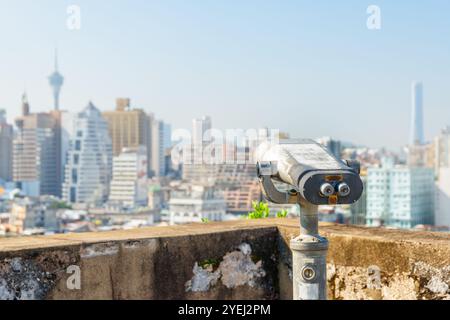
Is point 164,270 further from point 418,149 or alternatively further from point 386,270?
point 418,149

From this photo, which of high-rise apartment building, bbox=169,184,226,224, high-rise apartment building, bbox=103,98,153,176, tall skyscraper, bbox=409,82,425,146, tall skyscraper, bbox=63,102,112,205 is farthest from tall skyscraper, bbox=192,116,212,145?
tall skyscraper, bbox=409,82,425,146

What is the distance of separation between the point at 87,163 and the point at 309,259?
121 meters

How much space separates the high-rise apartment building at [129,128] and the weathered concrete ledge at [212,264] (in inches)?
5154

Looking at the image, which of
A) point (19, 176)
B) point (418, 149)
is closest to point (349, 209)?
point (418, 149)

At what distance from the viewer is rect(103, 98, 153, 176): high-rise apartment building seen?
13488cm

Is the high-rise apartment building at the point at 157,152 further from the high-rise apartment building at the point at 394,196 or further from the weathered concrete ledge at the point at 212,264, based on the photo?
the weathered concrete ledge at the point at 212,264

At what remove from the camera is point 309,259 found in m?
2.23

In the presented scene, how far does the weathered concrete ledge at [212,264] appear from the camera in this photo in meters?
2.73

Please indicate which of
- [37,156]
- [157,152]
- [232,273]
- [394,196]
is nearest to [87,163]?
[37,156]

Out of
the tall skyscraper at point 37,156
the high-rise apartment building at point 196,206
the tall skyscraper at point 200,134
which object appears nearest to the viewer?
the tall skyscraper at point 200,134

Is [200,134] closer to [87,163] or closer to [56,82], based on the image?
[87,163]

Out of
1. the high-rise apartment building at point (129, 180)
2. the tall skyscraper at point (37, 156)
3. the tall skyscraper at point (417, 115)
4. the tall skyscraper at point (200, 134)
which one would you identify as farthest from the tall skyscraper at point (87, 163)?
the tall skyscraper at point (200, 134)
